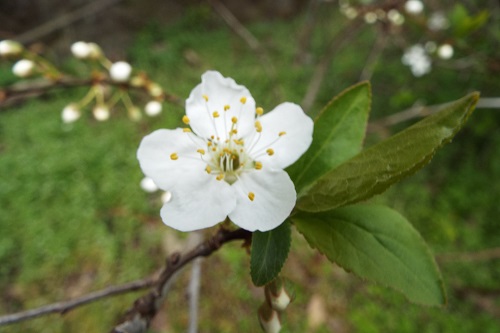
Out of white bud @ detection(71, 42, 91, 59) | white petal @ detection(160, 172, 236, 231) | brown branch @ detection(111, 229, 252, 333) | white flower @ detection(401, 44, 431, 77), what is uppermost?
white petal @ detection(160, 172, 236, 231)

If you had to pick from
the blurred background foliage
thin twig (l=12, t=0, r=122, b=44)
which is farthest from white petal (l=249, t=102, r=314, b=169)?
thin twig (l=12, t=0, r=122, b=44)

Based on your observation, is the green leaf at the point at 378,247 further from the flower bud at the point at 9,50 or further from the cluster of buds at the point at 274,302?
the flower bud at the point at 9,50

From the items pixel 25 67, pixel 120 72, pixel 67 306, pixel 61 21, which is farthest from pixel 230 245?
pixel 61 21

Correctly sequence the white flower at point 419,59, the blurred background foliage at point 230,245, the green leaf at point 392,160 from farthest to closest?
the white flower at point 419,59 < the blurred background foliage at point 230,245 < the green leaf at point 392,160

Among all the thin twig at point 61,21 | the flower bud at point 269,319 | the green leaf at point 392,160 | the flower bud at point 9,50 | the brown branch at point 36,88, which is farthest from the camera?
the thin twig at point 61,21

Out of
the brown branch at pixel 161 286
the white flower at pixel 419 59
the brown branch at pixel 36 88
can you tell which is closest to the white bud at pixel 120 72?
the brown branch at pixel 36 88

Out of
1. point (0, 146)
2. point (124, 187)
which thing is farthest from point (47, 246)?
point (0, 146)

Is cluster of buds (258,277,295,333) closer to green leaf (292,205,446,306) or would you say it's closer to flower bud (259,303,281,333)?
flower bud (259,303,281,333)

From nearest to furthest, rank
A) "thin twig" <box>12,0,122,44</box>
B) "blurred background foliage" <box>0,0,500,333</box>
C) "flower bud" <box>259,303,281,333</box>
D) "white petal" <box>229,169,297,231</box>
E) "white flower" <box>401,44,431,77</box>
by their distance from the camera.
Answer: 1. "white petal" <box>229,169,297,231</box>
2. "flower bud" <box>259,303,281,333</box>
3. "blurred background foliage" <box>0,0,500,333</box>
4. "white flower" <box>401,44,431,77</box>
5. "thin twig" <box>12,0,122,44</box>
